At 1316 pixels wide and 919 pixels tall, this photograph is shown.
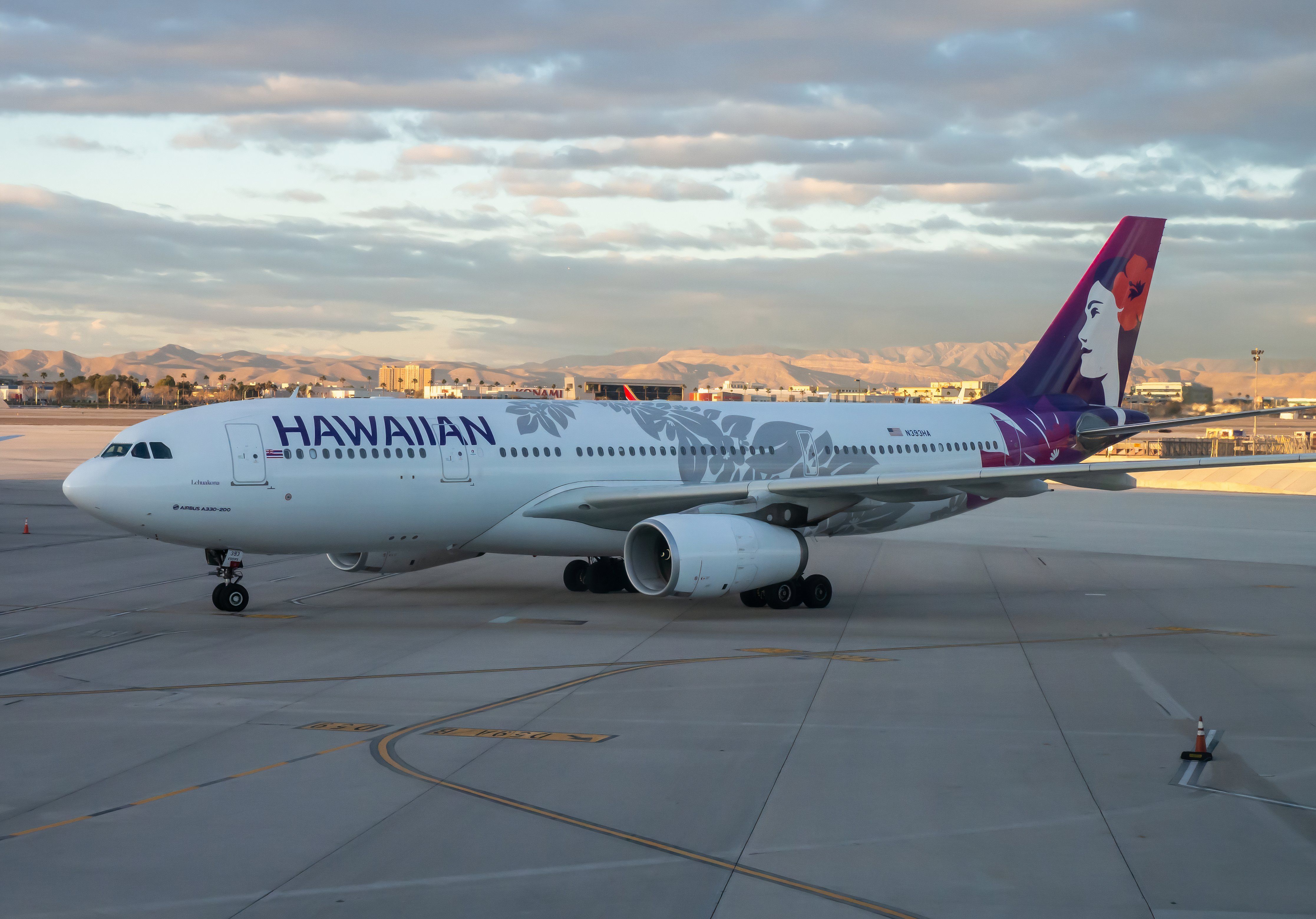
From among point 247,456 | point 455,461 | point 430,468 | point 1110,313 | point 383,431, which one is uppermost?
point 1110,313

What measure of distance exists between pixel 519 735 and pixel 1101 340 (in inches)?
944

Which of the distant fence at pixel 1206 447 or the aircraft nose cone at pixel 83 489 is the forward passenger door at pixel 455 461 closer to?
the aircraft nose cone at pixel 83 489

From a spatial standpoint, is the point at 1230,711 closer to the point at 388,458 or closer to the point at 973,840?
the point at 973,840

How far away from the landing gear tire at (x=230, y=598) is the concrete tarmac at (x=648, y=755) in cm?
27

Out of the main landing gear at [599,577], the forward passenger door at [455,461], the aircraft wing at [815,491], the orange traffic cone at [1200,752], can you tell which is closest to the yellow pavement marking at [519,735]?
the orange traffic cone at [1200,752]

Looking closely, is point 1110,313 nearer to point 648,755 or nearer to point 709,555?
point 709,555

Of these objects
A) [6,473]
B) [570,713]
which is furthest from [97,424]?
[570,713]

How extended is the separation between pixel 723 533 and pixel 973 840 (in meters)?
11.4

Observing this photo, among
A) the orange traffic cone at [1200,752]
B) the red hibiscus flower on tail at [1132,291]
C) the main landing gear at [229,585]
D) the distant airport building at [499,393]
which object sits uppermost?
the red hibiscus flower on tail at [1132,291]

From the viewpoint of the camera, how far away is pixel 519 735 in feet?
42.9

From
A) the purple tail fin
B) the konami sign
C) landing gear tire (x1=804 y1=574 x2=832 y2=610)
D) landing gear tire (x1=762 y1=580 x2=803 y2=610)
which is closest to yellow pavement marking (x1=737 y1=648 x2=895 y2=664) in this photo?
landing gear tire (x1=762 y1=580 x2=803 y2=610)

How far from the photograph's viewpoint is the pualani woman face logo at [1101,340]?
3116cm

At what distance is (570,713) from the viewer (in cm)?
1416

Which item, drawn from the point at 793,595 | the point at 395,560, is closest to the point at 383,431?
the point at 395,560
